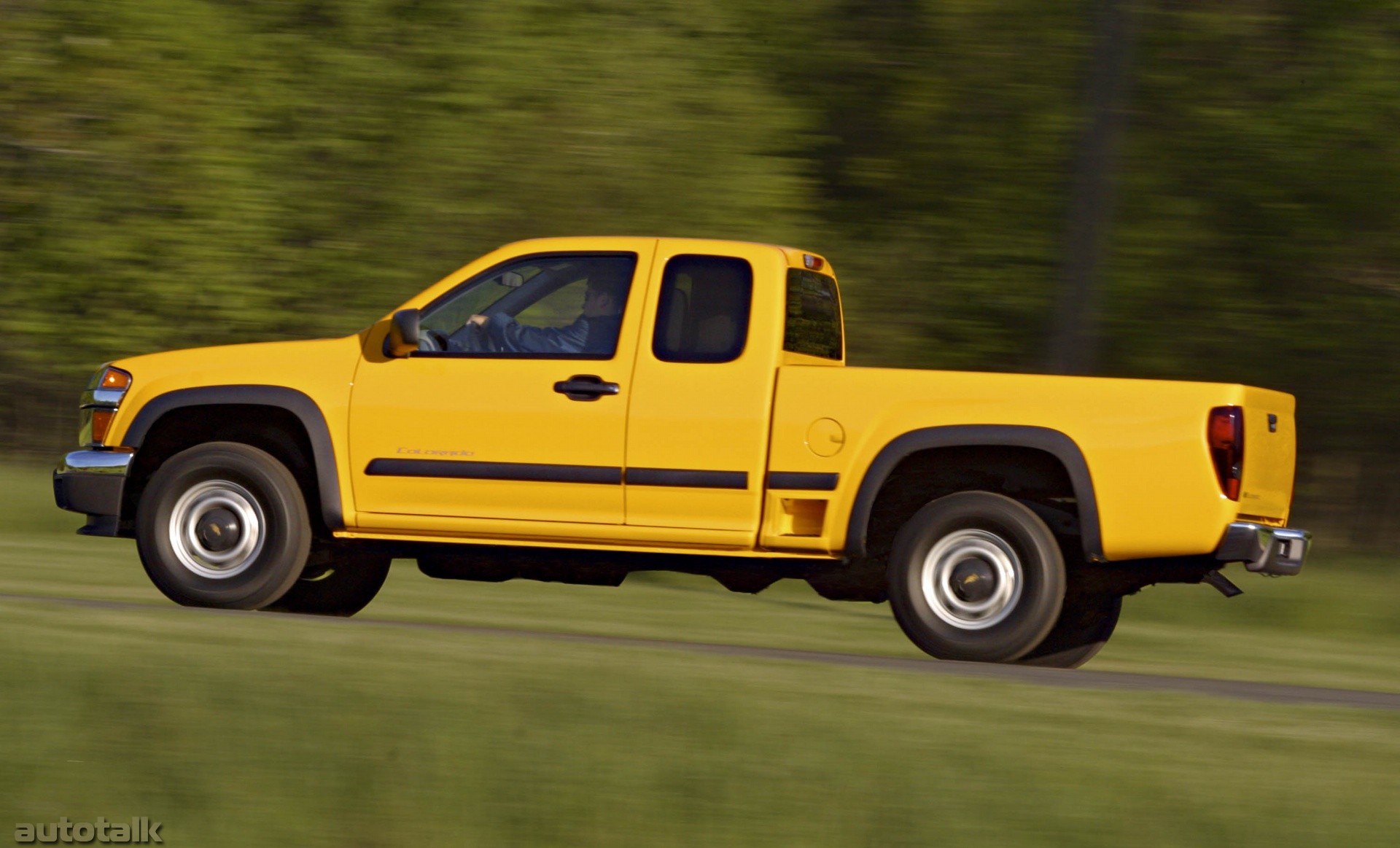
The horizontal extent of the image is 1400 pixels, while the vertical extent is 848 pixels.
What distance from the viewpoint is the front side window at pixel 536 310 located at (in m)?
7.97

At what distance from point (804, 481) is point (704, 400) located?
0.54 m

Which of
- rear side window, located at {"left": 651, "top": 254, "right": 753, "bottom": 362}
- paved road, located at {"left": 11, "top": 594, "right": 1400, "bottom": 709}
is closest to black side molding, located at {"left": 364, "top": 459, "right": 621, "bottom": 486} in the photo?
rear side window, located at {"left": 651, "top": 254, "right": 753, "bottom": 362}

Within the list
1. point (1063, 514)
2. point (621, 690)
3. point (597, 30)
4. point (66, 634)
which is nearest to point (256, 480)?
point (66, 634)

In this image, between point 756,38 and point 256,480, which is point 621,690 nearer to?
point 256,480

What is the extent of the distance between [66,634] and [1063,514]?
411cm

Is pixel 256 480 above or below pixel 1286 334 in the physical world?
below

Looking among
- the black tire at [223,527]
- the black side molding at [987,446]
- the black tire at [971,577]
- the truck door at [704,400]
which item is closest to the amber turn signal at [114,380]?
the black tire at [223,527]

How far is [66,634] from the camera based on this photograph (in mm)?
7180

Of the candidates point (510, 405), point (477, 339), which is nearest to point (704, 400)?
point (510, 405)

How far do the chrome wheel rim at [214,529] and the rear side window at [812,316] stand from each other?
2588 mm

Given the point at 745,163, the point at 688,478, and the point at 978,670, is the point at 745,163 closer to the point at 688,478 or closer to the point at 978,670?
the point at 688,478

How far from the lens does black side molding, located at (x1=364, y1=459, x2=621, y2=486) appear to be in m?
7.76

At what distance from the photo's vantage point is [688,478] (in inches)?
301

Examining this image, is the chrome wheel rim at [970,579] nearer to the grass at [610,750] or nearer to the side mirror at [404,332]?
the grass at [610,750]
